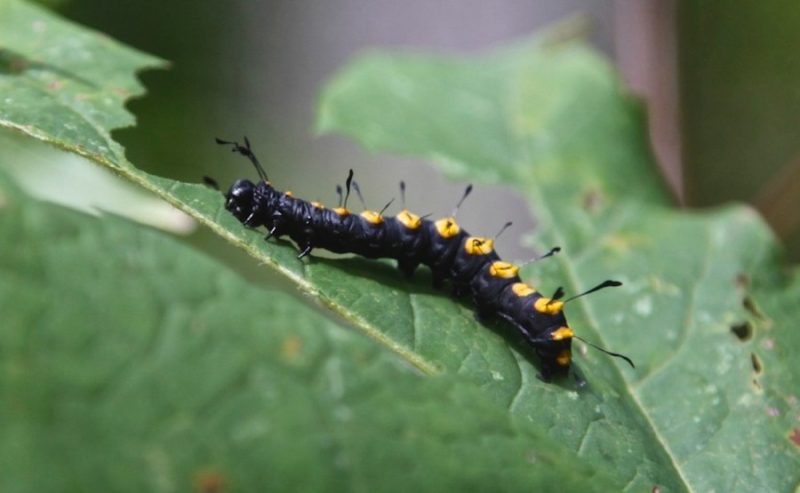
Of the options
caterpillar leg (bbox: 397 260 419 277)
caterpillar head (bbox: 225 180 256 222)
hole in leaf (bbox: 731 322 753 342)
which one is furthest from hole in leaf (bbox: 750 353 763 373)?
caterpillar head (bbox: 225 180 256 222)

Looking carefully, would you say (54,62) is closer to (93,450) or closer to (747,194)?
(93,450)

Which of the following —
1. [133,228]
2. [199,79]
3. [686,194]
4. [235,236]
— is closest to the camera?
[133,228]

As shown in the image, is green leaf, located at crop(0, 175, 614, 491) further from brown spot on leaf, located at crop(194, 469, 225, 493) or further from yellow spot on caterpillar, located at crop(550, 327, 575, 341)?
yellow spot on caterpillar, located at crop(550, 327, 575, 341)

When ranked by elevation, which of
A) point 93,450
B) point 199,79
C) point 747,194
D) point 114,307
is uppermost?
point 114,307

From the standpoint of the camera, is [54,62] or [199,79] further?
[199,79]

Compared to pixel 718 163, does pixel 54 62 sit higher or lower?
higher

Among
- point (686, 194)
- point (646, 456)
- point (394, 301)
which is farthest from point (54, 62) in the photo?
point (686, 194)

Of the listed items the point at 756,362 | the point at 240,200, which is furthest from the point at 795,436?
the point at 240,200

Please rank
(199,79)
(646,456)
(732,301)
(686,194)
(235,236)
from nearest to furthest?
(235,236) < (646,456) < (732,301) < (686,194) < (199,79)
